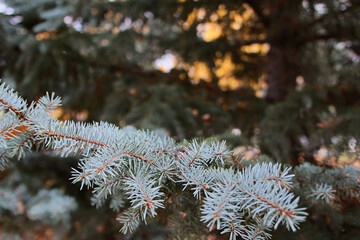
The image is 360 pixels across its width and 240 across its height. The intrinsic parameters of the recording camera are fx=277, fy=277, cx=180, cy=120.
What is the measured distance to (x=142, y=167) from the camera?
579 millimetres

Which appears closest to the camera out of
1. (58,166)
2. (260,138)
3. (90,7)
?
(260,138)

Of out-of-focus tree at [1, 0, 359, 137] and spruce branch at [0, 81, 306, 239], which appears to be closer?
spruce branch at [0, 81, 306, 239]

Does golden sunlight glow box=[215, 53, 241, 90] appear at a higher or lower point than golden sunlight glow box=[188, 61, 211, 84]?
higher

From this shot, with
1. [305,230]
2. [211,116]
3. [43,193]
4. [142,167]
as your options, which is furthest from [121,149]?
[43,193]

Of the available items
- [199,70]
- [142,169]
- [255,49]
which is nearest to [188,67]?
[199,70]

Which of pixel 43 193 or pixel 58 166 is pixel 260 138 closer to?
pixel 43 193

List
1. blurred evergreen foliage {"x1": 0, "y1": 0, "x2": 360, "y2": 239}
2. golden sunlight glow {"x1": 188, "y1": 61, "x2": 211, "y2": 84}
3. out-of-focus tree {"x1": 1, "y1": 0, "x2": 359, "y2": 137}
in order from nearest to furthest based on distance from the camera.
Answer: blurred evergreen foliage {"x1": 0, "y1": 0, "x2": 360, "y2": 239}, out-of-focus tree {"x1": 1, "y1": 0, "x2": 359, "y2": 137}, golden sunlight glow {"x1": 188, "y1": 61, "x2": 211, "y2": 84}

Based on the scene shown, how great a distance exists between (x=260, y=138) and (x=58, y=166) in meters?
1.42

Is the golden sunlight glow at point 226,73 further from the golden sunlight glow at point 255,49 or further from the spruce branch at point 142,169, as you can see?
the spruce branch at point 142,169

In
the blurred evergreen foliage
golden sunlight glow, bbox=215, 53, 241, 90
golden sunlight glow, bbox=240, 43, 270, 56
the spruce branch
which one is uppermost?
golden sunlight glow, bbox=240, 43, 270, 56

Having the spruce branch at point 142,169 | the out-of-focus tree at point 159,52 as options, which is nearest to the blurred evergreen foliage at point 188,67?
the out-of-focus tree at point 159,52

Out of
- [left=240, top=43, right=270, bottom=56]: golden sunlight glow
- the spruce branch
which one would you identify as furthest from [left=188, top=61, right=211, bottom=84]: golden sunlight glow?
the spruce branch

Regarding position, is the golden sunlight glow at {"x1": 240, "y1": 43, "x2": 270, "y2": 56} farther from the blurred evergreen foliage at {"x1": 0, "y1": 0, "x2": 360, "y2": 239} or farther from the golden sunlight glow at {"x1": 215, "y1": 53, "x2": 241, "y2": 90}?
the golden sunlight glow at {"x1": 215, "y1": 53, "x2": 241, "y2": 90}

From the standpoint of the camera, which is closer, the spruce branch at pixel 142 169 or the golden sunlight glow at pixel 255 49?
the spruce branch at pixel 142 169
